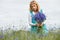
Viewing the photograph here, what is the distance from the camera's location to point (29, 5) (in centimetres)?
281

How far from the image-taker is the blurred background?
2.68m

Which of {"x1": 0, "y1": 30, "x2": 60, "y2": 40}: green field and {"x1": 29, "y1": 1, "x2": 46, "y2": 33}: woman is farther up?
{"x1": 29, "y1": 1, "x2": 46, "y2": 33}: woman

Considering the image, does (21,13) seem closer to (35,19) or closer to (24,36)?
(35,19)

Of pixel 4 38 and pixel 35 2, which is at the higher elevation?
pixel 35 2

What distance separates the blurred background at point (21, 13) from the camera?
268cm

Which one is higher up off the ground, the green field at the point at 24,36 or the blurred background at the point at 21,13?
the blurred background at the point at 21,13

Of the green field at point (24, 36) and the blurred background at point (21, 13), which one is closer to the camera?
the green field at point (24, 36)

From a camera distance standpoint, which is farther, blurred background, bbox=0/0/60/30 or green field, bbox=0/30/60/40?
blurred background, bbox=0/0/60/30

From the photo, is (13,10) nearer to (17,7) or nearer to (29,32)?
(17,7)

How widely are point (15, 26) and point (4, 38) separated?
0.97 feet

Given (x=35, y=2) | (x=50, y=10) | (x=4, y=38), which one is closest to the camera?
(x=4, y=38)

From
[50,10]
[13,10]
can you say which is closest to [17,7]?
[13,10]

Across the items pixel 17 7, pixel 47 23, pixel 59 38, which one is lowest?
pixel 59 38

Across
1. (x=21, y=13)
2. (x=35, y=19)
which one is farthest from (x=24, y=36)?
(x=21, y=13)
